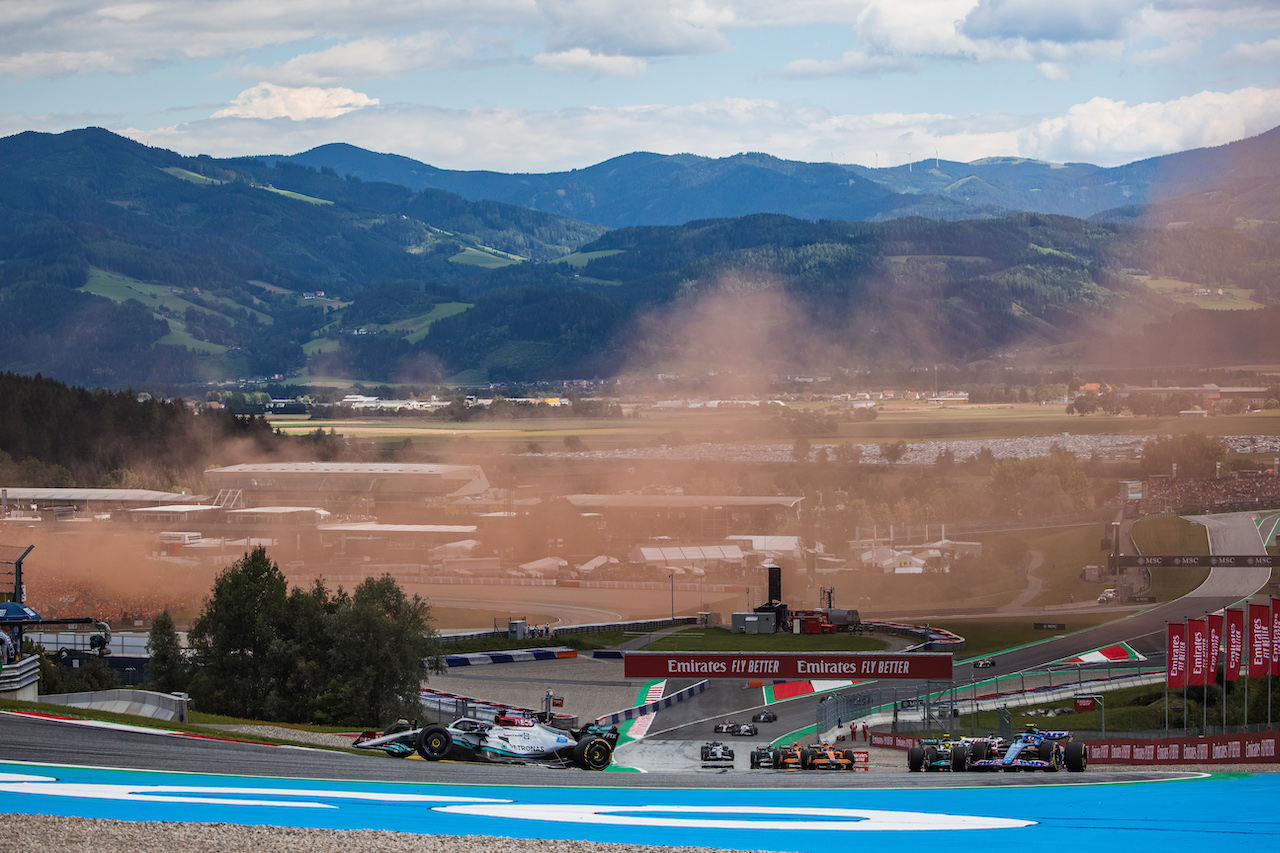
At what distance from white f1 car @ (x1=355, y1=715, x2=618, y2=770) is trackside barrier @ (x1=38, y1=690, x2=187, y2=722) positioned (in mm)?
7111

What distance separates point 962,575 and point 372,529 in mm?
43059

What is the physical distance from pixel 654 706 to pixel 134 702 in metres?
18.8

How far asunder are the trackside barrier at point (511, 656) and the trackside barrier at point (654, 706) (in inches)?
382

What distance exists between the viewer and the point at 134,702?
27891 millimetres

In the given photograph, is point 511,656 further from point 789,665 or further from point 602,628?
point 789,665

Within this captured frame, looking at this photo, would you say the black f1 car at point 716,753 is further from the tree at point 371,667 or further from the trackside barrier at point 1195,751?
the tree at point 371,667

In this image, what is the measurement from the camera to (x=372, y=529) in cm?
8738

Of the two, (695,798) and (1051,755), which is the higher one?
(695,798)

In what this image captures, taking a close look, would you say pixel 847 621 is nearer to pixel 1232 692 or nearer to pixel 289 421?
pixel 1232 692

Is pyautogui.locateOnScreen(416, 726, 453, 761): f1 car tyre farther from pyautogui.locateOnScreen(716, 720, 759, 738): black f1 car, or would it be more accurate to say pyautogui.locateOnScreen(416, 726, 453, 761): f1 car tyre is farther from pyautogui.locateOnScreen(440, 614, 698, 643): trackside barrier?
pyautogui.locateOnScreen(440, 614, 698, 643): trackside barrier

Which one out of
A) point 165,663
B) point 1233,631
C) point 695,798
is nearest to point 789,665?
point 1233,631

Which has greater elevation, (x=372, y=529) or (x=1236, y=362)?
(x=1236, y=362)

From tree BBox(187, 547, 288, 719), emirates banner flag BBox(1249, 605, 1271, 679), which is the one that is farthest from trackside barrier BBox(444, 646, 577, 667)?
emirates banner flag BBox(1249, 605, 1271, 679)

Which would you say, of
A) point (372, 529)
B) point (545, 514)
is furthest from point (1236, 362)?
point (372, 529)
